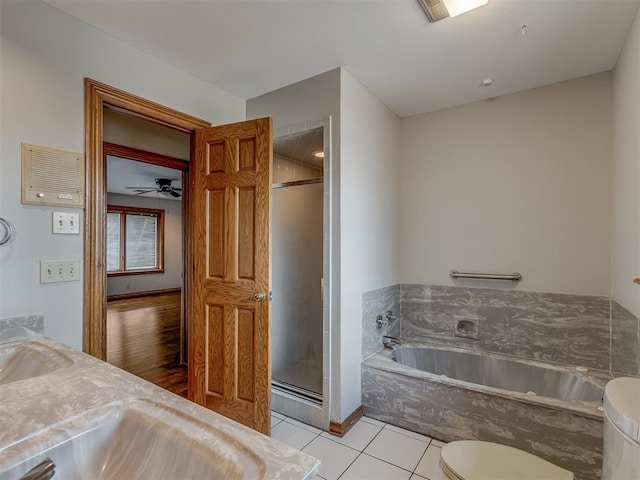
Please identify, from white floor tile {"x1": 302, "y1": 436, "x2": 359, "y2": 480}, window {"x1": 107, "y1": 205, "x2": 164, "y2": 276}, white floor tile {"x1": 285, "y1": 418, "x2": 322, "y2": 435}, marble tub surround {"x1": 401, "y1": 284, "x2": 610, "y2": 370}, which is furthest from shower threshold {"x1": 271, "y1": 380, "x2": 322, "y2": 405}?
window {"x1": 107, "y1": 205, "x2": 164, "y2": 276}

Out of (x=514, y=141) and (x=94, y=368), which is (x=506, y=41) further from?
(x=94, y=368)

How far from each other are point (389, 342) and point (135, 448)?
2.33 metres

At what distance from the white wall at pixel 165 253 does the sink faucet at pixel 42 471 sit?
7337mm

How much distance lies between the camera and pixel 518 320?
2.60 m

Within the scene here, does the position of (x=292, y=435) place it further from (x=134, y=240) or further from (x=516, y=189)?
(x=134, y=240)

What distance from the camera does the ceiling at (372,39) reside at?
66.7 inches

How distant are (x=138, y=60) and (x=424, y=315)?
2.93 metres

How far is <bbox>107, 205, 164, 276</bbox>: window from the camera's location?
7461 millimetres

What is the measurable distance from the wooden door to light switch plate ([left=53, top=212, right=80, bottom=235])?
74 centimetres

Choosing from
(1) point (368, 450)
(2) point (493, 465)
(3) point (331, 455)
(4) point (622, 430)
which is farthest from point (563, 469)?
(3) point (331, 455)

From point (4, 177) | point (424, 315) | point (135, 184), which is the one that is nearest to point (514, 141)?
point (424, 315)

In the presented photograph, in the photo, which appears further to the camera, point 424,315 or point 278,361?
point 424,315

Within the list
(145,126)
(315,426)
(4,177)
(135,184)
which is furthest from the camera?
(135,184)

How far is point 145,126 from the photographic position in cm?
289
